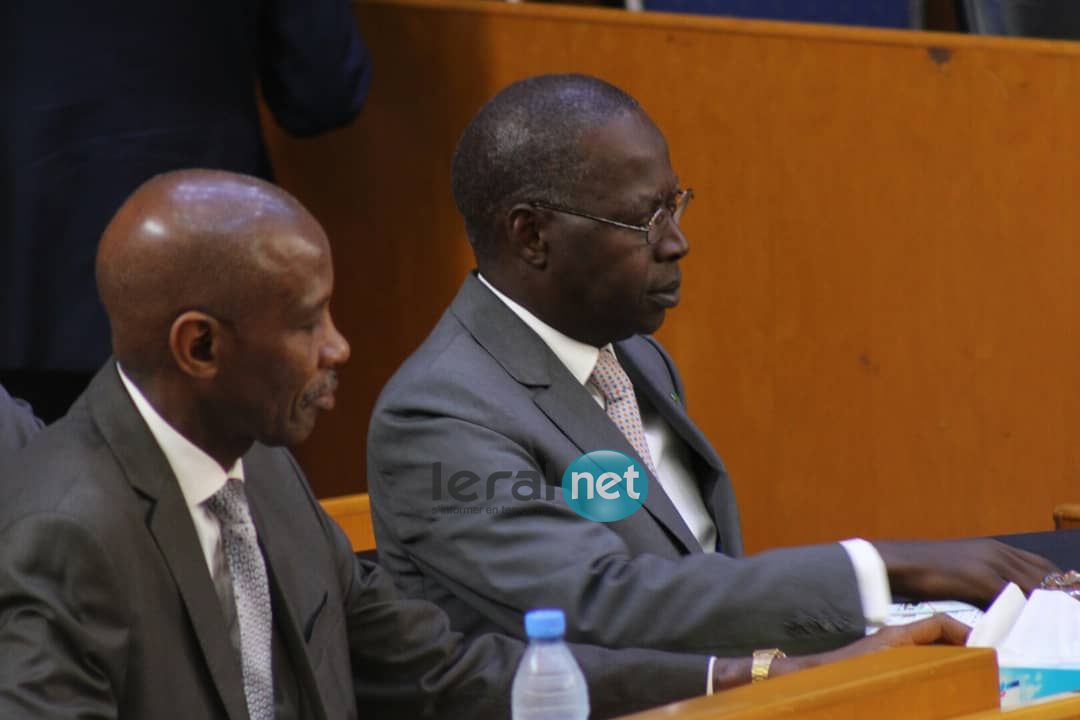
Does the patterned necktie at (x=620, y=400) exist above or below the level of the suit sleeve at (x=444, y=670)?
above

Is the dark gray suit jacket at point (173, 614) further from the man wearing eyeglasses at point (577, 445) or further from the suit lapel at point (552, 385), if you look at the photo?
the suit lapel at point (552, 385)

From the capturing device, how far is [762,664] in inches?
83.9

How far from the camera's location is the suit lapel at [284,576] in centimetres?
193

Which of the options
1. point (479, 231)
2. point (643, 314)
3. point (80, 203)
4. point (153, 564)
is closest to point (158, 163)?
point (80, 203)

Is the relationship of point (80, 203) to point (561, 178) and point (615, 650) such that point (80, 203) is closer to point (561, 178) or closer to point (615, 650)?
point (561, 178)

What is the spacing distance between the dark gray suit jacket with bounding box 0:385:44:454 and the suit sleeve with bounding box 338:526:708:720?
0.41m

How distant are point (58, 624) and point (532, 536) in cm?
72

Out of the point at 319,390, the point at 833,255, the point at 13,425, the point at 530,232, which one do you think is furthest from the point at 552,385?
the point at 833,255

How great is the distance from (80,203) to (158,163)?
0.15 m

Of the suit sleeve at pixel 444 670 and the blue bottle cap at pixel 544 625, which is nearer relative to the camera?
the blue bottle cap at pixel 544 625

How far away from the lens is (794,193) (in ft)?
13.9

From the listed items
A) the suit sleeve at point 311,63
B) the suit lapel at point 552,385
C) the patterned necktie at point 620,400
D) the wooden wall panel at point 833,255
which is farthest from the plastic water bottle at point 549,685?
the wooden wall panel at point 833,255

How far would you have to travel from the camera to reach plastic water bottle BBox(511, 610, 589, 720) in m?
1.76

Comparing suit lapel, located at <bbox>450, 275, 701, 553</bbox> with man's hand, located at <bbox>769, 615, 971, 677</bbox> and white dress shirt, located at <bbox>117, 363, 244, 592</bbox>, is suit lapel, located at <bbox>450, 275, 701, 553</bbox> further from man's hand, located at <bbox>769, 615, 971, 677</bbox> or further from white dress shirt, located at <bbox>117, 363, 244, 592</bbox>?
white dress shirt, located at <bbox>117, 363, 244, 592</bbox>
